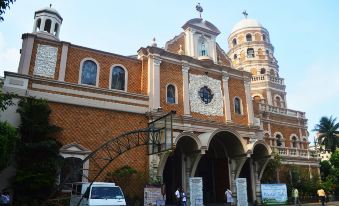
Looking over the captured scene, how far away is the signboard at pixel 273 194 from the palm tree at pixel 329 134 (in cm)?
2199

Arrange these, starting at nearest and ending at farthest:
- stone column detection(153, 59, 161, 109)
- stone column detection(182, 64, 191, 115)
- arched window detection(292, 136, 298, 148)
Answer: stone column detection(153, 59, 161, 109) → stone column detection(182, 64, 191, 115) → arched window detection(292, 136, 298, 148)

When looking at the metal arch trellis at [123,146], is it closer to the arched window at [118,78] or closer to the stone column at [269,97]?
the arched window at [118,78]

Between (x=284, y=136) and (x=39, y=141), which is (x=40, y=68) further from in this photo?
(x=284, y=136)

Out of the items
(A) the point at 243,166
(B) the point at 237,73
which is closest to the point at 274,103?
(B) the point at 237,73

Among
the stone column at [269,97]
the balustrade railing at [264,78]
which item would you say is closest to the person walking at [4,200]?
the stone column at [269,97]

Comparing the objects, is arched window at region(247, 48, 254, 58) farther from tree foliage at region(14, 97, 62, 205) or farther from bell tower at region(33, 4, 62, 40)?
tree foliage at region(14, 97, 62, 205)

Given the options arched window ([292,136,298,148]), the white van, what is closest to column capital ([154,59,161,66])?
the white van

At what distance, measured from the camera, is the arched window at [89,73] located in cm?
2100

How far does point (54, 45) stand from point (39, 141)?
699 centimetres

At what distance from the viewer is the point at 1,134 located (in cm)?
1391

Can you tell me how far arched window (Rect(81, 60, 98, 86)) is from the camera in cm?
2100

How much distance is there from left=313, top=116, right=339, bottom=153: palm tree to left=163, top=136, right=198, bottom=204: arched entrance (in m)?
26.8

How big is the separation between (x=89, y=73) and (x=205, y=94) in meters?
9.11

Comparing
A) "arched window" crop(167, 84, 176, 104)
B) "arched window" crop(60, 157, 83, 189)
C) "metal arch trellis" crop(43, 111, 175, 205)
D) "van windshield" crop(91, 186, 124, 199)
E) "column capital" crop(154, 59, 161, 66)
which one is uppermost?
"column capital" crop(154, 59, 161, 66)
